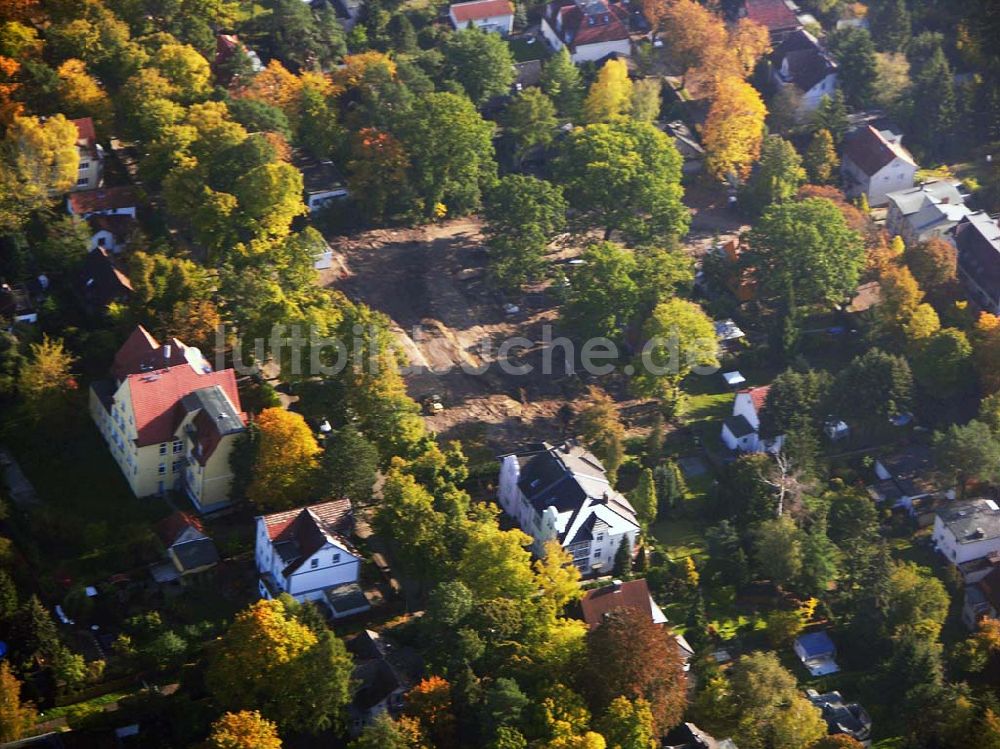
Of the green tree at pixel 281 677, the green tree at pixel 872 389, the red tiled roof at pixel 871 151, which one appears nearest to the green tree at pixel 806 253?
the green tree at pixel 872 389

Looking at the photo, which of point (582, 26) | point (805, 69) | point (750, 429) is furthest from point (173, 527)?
point (805, 69)

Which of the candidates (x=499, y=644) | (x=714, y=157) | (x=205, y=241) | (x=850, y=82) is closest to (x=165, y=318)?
(x=205, y=241)

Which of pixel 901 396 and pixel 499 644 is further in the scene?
pixel 901 396

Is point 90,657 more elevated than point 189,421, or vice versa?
point 189,421

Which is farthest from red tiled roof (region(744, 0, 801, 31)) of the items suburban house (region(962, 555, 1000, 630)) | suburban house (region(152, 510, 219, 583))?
suburban house (region(152, 510, 219, 583))

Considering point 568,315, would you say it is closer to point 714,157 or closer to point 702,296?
point 702,296

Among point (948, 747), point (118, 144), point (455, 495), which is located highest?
point (118, 144)

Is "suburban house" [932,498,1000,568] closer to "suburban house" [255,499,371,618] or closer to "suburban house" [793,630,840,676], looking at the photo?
"suburban house" [793,630,840,676]

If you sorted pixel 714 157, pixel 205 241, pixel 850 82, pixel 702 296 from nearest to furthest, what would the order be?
1. pixel 205 241
2. pixel 702 296
3. pixel 714 157
4. pixel 850 82
